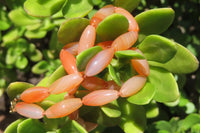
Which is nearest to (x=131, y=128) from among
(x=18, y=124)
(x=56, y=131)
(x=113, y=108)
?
(x=113, y=108)

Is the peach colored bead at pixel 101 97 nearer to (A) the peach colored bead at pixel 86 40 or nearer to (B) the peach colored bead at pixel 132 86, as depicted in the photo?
(B) the peach colored bead at pixel 132 86

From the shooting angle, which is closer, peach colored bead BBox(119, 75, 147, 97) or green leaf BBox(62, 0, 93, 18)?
peach colored bead BBox(119, 75, 147, 97)

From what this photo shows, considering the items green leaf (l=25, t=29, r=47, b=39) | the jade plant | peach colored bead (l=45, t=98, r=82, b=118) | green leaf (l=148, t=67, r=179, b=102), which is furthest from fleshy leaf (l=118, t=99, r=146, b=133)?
green leaf (l=25, t=29, r=47, b=39)

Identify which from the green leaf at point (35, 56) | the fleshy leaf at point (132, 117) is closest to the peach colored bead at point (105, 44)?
the fleshy leaf at point (132, 117)

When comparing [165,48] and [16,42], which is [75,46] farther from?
[16,42]

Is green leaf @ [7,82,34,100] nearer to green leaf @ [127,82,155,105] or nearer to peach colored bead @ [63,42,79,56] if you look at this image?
peach colored bead @ [63,42,79,56]

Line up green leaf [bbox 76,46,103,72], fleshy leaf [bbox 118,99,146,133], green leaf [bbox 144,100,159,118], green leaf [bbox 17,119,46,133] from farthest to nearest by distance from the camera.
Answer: green leaf [bbox 144,100,159,118] → fleshy leaf [bbox 118,99,146,133] → green leaf [bbox 17,119,46,133] → green leaf [bbox 76,46,103,72]

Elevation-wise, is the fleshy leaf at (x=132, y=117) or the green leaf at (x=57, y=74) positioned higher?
the green leaf at (x=57, y=74)
